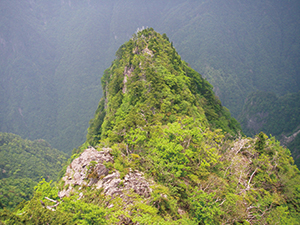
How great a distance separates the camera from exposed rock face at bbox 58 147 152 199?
10.5 metres

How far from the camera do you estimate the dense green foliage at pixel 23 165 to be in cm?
8095

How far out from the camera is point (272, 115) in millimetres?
161500

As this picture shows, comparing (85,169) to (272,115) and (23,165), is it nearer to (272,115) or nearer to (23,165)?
(23,165)

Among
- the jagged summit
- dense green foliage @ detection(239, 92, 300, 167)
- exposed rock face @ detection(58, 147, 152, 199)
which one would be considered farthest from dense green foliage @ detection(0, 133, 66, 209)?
dense green foliage @ detection(239, 92, 300, 167)

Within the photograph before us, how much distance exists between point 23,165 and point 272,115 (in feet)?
672

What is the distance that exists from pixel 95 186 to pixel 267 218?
1239 centimetres

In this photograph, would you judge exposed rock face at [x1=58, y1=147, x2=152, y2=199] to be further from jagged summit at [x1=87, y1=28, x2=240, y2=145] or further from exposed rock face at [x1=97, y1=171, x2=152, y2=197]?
jagged summit at [x1=87, y1=28, x2=240, y2=145]

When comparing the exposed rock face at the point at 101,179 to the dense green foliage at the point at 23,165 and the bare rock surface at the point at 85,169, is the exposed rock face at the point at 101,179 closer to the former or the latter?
the bare rock surface at the point at 85,169

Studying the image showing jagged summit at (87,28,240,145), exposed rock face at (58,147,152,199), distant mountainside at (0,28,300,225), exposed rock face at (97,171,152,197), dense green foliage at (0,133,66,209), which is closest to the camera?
distant mountainside at (0,28,300,225)

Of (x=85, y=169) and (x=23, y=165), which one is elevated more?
(x=23, y=165)

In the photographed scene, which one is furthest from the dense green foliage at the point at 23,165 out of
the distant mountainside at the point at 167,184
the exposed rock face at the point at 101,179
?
the distant mountainside at the point at 167,184

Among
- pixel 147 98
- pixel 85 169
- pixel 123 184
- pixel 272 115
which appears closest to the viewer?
pixel 123 184

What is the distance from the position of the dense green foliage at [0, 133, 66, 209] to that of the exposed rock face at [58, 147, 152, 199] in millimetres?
82212

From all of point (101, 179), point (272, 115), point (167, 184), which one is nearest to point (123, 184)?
point (101, 179)
